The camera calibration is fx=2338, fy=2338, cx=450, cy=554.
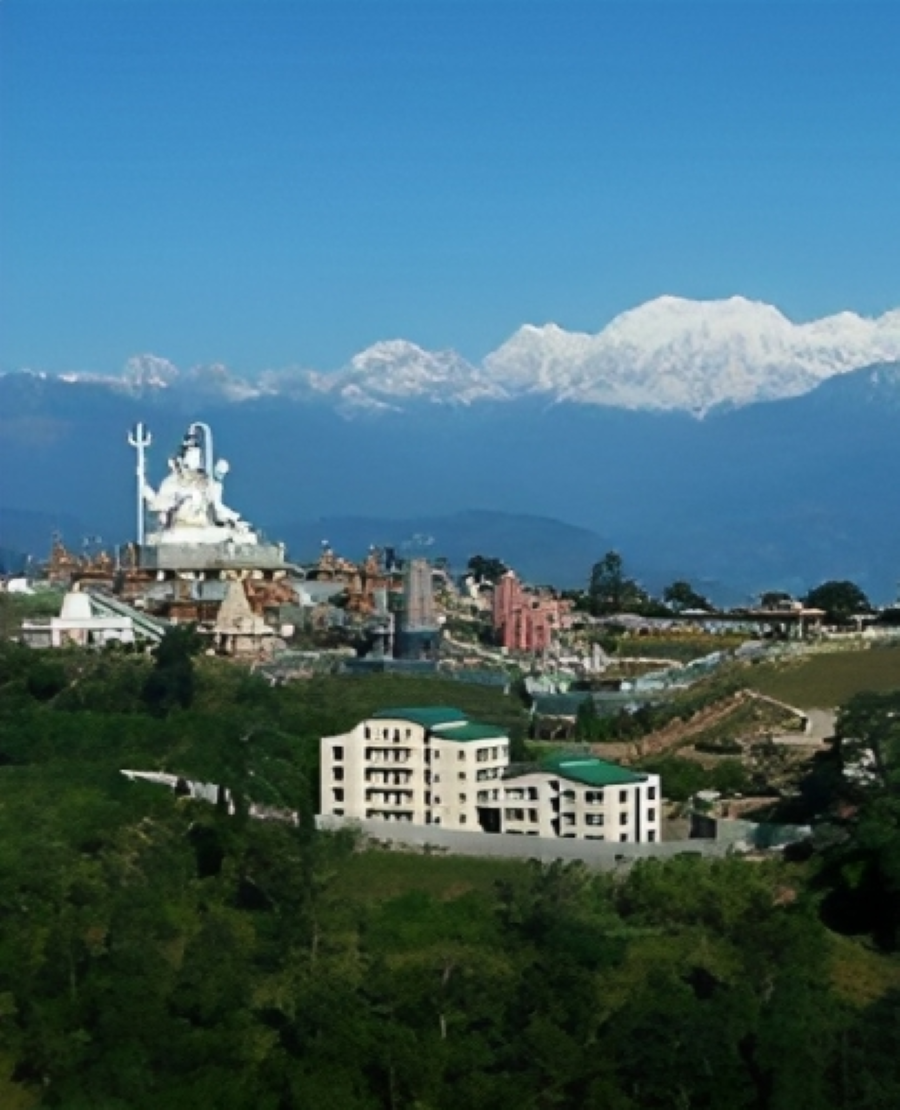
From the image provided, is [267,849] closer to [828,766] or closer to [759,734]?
[828,766]

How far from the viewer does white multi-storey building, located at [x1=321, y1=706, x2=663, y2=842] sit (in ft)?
70.1

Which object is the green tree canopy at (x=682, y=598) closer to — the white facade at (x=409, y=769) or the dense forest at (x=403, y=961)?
the white facade at (x=409, y=769)

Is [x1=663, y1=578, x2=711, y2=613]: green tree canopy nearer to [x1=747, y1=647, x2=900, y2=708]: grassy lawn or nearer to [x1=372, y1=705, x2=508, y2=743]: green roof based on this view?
[x1=747, y1=647, x2=900, y2=708]: grassy lawn

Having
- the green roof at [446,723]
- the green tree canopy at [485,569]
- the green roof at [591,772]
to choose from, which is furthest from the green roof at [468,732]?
the green tree canopy at [485,569]

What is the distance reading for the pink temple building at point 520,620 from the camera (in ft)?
118

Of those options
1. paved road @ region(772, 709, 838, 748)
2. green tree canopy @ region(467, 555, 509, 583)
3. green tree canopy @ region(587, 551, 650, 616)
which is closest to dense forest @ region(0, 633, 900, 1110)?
paved road @ region(772, 709, 838, 748)

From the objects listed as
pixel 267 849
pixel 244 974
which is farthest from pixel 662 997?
pixel 267 849

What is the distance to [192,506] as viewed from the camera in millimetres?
40531

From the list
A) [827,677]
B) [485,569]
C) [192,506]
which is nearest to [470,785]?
[827,677]

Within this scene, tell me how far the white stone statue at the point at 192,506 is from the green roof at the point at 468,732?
690 inches

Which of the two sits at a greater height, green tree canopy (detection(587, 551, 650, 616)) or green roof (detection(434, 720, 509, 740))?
green tree canopy (detection(587, 551, 650, 616))

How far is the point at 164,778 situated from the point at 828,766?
249 inches

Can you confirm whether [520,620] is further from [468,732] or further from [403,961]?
[403,961]

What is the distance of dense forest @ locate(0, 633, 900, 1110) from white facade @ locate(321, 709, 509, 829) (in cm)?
42
